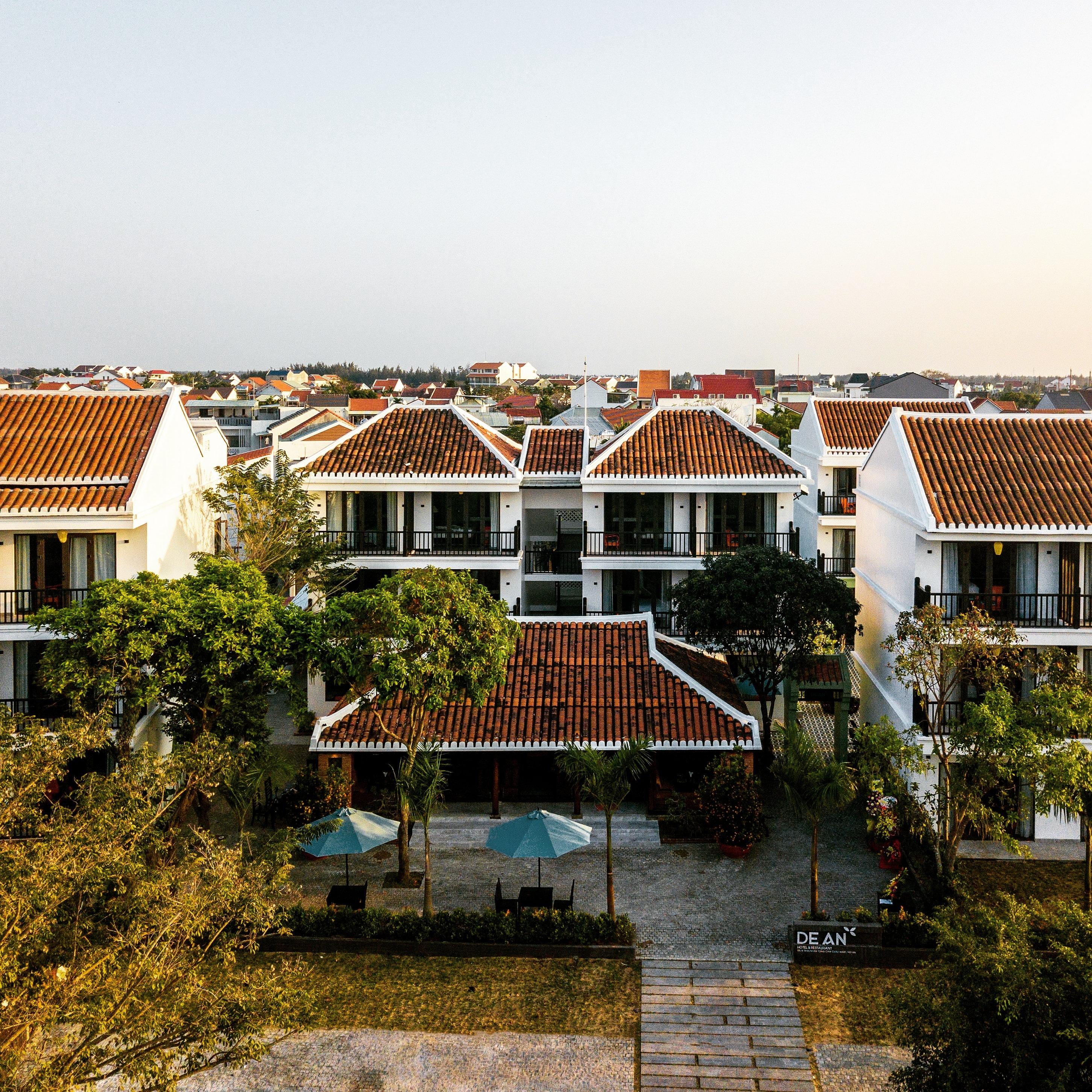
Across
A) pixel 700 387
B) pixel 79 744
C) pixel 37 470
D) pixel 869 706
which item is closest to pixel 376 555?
pixel 37 470

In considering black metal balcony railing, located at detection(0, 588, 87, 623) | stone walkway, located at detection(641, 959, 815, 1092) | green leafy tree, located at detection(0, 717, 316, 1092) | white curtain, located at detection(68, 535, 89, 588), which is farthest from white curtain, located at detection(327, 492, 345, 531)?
stone walkway, located at detection(641, 959, 815, 1092)

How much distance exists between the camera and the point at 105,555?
2284cm

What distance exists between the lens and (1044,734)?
1722cm

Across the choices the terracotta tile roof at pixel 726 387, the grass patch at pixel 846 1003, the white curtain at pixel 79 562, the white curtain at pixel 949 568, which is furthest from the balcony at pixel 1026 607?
the terracotta tile roof at pixel 726 387

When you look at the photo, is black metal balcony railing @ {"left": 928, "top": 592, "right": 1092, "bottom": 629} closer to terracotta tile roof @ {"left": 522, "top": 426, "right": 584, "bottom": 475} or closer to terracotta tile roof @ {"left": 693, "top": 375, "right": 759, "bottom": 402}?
terracotta tile roof @ {"left": 522, "top": 426, "right": 584, "bottom": 475}

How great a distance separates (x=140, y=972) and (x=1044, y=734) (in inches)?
525

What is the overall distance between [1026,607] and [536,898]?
10.9 metres

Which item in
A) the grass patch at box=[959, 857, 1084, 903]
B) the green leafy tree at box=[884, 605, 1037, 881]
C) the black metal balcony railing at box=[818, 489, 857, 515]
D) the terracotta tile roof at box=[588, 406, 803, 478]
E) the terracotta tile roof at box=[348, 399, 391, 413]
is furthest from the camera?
the terracotta tile roof at box=[348, 399, 391, 413]

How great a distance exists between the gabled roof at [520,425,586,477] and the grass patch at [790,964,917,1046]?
1689 cm

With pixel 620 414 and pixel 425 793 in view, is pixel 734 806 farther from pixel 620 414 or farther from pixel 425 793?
pixel 620 414

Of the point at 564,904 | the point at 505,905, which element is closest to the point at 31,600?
the point at 505,905

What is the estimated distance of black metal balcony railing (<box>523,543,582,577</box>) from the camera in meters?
31.7

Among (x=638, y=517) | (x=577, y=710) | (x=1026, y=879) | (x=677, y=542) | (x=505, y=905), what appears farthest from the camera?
(x=638, y=517)

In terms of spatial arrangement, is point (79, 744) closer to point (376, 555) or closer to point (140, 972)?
point (140, 972)
